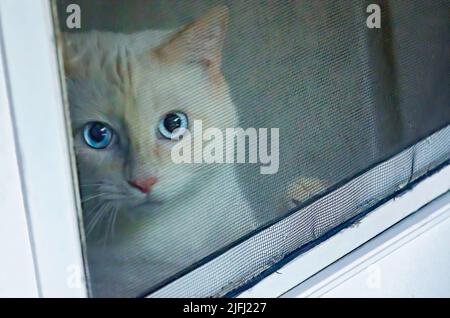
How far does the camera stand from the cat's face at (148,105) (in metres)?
0.76

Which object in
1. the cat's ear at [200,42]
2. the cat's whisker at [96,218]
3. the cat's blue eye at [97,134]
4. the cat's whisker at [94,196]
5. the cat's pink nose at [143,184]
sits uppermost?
the cat's ear at [200,42]

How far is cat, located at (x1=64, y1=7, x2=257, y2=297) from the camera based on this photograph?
733 mm

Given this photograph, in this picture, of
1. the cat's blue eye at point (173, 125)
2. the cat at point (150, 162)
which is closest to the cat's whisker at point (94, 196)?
the cat at point (150, 162)

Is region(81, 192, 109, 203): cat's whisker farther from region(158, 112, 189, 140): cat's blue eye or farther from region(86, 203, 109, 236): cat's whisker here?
region(158, 112, 189, 140): cat's blue eye

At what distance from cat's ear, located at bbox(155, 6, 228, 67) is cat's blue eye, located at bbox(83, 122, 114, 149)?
124 mm

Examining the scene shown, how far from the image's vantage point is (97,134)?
81 cm

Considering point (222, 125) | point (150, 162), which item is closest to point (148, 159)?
point (150, 162)

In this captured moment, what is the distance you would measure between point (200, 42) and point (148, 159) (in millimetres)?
174

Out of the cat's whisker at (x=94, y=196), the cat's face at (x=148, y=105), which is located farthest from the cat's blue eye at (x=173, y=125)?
the cat's whisker at (x=94, y=196)

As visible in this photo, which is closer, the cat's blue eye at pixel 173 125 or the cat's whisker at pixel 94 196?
the cat's whisker at pixel 94 196

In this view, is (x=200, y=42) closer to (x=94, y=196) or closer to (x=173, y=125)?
(x=173, y=125)

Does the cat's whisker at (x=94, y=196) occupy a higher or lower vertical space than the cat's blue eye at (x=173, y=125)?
lower

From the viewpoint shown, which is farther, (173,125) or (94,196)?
(173,125)

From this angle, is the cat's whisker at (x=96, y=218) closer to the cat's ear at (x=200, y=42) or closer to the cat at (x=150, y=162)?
the cat at (x=150, y=162)
